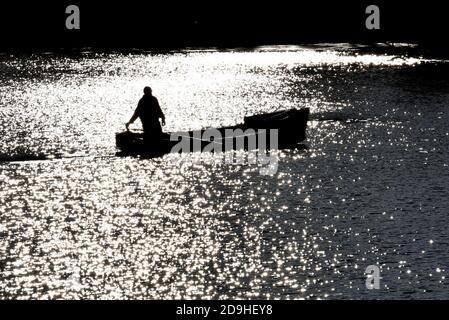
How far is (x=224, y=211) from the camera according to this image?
38625mm

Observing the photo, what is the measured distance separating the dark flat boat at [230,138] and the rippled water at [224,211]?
3.14 ft

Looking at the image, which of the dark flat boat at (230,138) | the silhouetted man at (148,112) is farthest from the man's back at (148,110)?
the dark flat boat at (230,138)

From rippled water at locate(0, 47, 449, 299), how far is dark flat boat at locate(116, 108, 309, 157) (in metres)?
0.96

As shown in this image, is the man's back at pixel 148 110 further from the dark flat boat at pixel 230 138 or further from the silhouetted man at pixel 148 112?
the dark flat boat at pixel 230 138

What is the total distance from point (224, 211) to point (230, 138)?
12.1 m

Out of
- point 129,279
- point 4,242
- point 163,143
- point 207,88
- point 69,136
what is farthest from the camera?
point 207,88

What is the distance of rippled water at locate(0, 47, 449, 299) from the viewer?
28.5 m

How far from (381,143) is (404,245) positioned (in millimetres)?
25224

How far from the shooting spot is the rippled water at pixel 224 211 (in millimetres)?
28484

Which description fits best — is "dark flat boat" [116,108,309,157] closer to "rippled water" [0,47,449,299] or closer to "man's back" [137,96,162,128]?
"rippled water" [0,47,449,299]

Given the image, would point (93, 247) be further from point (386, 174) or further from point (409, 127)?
point (409, 127)

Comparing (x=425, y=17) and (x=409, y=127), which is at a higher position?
(x=425, y=17)

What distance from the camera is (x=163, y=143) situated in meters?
49.4

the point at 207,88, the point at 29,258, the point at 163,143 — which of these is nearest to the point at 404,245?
the point at 29,258
